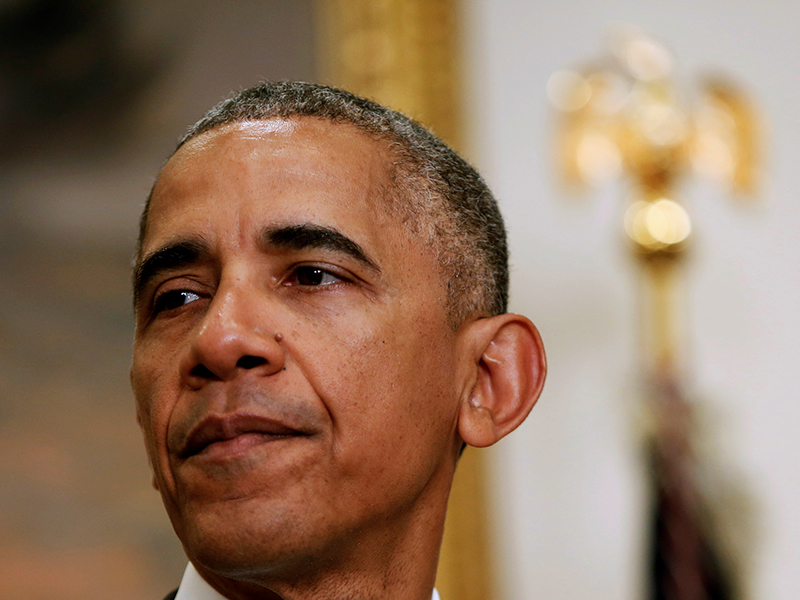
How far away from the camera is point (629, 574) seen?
5.65 metres

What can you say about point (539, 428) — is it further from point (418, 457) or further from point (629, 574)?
point (418, 457)

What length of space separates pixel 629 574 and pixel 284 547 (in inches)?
179

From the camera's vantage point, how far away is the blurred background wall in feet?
12.8

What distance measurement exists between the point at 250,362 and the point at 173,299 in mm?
309

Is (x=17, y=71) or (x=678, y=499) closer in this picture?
(x=17, y=71)

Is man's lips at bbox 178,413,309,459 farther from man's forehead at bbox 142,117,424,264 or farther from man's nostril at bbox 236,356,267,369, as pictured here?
man's forehead at bbox 142,117,424,264

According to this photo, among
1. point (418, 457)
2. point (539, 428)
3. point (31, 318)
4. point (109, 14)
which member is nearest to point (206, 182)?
point (418, 457)

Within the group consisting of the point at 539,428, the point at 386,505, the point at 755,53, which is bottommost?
the point at 386,505

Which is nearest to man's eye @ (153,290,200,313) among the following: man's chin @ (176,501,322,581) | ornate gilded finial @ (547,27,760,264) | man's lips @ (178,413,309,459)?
man's lips @ (178,413,309,459)

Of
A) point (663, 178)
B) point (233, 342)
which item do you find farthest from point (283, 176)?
point (663, 178)

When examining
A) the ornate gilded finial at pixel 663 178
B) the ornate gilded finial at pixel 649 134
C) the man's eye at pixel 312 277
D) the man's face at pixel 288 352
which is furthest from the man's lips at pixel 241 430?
the ornate gilded finial at pixel 649 134

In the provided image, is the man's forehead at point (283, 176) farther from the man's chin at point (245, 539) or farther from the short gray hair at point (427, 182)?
the man's chin at point (245, 539)

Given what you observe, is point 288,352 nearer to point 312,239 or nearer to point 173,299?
point 312,239

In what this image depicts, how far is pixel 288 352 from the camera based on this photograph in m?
1.65
